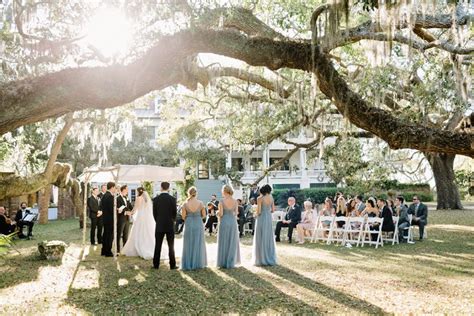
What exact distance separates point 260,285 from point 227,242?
2013 mm

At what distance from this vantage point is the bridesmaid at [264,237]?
31.8ft

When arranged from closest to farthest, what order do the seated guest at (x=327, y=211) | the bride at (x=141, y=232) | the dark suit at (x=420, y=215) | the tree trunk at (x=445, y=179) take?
the bride at (x=141, y=232), the dark suit at (x=420, y=215), the seated guest at (x=327, y=211), the tree trunk at (x=445, y=179)

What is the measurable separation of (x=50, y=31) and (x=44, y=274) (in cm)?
509

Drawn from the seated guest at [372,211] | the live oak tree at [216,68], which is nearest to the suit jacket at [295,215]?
the seated guest at [372,211]

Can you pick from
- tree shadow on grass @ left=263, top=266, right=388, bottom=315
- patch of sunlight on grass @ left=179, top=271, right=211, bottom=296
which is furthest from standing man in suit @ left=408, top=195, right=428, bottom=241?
patch of sunlight on grass @ left=179, top=271, right=211, bottom=296

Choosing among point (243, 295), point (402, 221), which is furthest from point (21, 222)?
point (402, 221)

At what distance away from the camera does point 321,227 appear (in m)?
14.0

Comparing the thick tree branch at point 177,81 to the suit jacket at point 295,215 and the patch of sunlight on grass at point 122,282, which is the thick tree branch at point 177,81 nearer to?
the patch of sunlight on grass at point 122,282

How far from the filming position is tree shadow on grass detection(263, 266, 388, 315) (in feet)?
19.8

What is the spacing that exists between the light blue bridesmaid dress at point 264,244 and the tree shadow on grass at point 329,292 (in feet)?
1.63

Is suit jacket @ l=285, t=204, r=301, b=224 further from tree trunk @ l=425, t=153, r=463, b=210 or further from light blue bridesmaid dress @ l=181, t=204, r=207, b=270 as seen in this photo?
tree trunk @ l=425, t=153, r=463, b=210

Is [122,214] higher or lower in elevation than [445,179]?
lower

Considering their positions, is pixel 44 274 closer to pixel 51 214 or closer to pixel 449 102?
pixel 449 102

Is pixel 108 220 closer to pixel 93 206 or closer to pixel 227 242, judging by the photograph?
pixel 93 206
